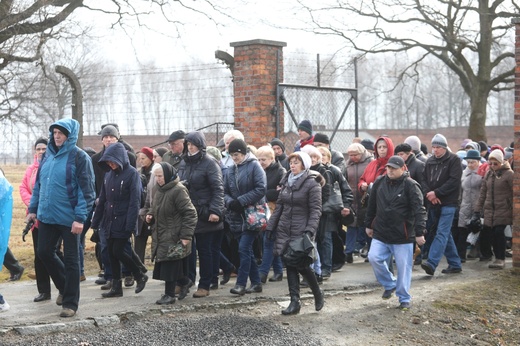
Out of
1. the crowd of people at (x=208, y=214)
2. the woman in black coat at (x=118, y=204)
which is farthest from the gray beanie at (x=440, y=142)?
the woman in black coat at (x=118, y=204)

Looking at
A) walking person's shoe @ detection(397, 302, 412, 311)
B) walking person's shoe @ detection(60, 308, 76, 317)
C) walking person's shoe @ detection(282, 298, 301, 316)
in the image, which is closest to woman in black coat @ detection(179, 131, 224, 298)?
walking person's shoe @ detection(282, 298, 301, 316)

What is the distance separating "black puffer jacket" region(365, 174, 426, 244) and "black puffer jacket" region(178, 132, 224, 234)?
1.82 meters

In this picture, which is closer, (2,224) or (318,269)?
(2,224)

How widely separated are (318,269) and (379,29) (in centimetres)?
1634

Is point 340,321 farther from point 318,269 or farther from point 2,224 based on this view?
point 2,224

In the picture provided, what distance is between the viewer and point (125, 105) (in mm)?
15141

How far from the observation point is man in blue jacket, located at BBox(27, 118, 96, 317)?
7.93 meters

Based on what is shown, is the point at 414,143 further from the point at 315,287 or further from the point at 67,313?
the point at 67,313

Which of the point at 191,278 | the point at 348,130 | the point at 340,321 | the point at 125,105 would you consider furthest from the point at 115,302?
the point at 348,130

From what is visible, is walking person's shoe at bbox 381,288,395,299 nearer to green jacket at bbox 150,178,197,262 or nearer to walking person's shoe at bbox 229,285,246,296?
walking person's shoe at bbox 229,285,246,296

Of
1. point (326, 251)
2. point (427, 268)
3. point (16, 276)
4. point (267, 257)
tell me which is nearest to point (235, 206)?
point (267, 257)

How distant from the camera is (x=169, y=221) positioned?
8398mm

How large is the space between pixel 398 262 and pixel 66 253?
360cm

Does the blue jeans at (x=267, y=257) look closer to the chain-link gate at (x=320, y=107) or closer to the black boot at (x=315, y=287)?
the black boot at (x=315, y=287)
